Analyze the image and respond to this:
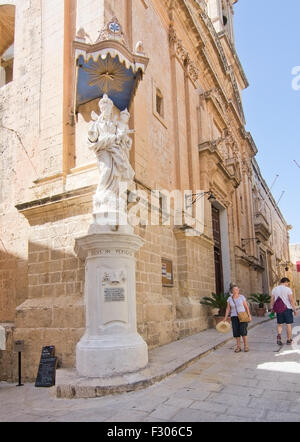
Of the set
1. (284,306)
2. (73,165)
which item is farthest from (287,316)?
(73,165)

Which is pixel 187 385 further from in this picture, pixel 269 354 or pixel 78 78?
pixel 78 78

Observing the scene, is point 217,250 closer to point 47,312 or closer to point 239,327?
point 239,327

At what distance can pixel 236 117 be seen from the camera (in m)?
21.0

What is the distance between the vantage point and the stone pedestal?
4906 mm

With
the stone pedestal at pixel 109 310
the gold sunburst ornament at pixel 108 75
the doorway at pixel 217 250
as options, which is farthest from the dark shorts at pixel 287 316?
the doorway at pixel 217 250

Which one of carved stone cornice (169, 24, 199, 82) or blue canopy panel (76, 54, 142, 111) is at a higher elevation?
carved stone cornice (169, 24, 199, 82)

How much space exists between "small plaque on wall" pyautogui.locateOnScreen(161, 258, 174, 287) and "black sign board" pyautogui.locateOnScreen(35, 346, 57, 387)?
12.0ft

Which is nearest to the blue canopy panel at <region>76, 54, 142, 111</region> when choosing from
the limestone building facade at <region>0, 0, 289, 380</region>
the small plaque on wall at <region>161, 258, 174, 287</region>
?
the limestone building facade at <region>0, 0, 289, 380</region>

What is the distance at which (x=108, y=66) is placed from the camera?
21.9 ft

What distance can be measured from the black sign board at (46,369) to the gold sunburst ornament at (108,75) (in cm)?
480

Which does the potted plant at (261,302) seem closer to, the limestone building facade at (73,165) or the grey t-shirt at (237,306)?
the limestone building facade at (73,165)

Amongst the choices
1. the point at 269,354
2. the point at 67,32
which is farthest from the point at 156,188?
the point at 269,354

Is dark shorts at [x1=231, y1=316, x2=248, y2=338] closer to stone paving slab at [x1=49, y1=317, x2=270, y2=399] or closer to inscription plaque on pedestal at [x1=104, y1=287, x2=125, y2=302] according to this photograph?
stone paving slab at [x1=49, y1=317, x2=270, y2=399]
